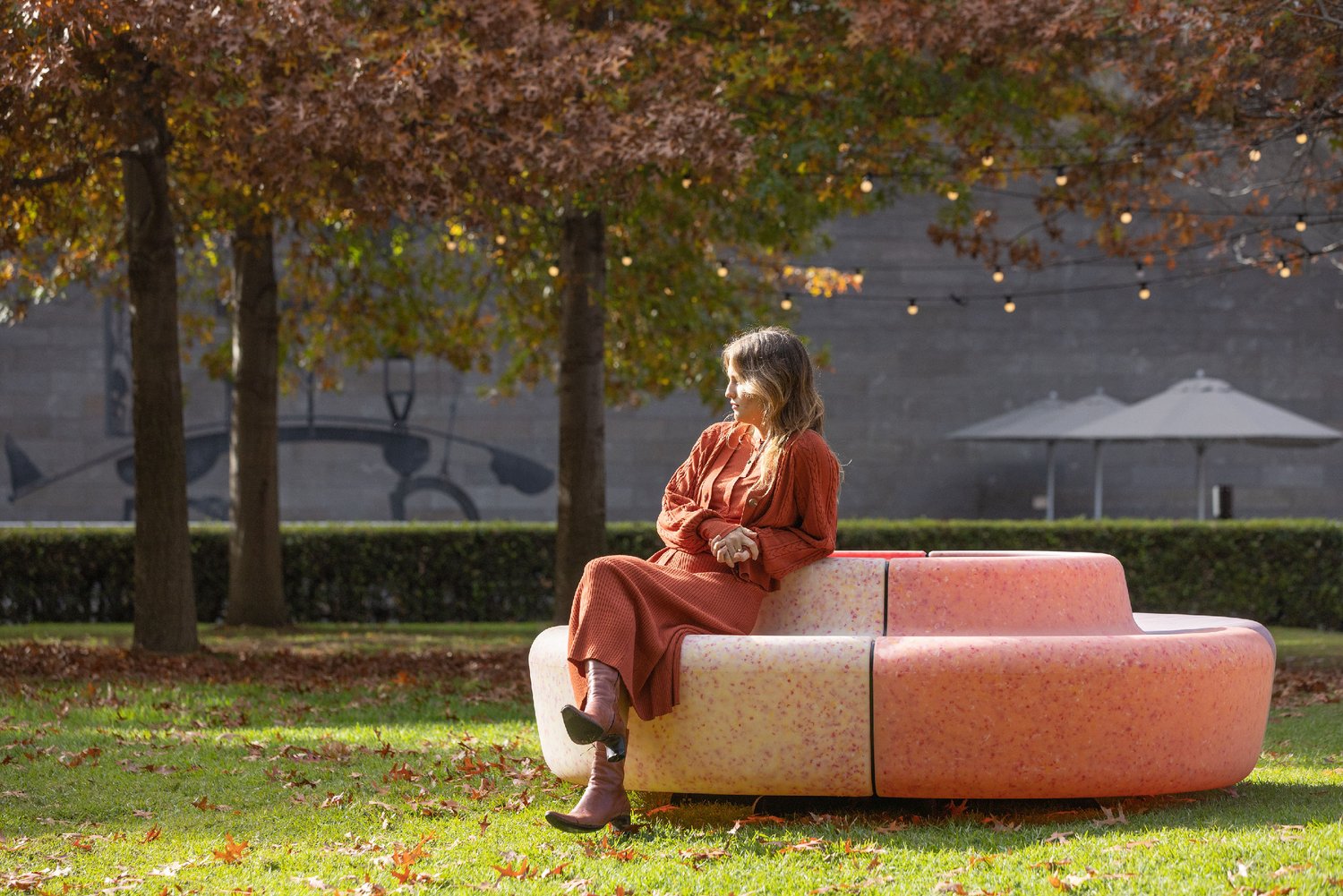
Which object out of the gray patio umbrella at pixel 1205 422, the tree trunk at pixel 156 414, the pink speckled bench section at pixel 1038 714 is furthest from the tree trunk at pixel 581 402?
the gray patio umbrella at pixel 1205 422

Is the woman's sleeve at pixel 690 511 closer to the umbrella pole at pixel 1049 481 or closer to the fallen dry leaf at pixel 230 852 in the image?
the fallen dry leaf at pixel 230 852

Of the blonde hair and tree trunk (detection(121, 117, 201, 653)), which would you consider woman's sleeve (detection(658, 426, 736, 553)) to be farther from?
tree trunk (detection(121, 117, 201, 653))

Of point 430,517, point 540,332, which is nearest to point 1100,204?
point 540,332

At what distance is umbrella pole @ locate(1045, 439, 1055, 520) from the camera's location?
19859 millimetres

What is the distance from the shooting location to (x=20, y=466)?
19266 mm

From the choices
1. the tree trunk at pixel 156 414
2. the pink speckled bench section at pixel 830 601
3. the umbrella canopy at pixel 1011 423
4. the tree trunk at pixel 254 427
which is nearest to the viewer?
the pink speckled bench section at pixel 830 601

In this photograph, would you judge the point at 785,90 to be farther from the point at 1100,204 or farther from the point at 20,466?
the point at 20,466

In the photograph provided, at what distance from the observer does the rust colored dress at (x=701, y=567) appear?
5000 millimetres

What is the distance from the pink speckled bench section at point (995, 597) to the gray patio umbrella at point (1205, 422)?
1239 centimetres

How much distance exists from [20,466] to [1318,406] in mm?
17950

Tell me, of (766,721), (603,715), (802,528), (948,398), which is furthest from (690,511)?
(948,398)

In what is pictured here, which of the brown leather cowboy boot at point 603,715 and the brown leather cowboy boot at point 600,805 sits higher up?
the brown leather cowboy boot at point 603,715

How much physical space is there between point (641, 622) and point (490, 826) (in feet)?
2.91

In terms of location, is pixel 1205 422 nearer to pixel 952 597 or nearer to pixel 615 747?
pixel 952 597
